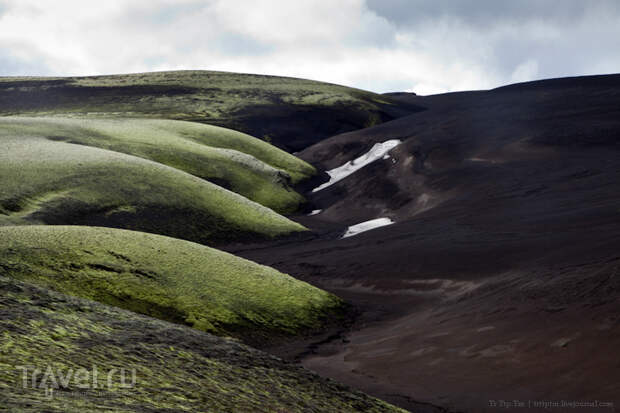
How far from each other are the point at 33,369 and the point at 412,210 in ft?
189

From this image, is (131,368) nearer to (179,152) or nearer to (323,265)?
(323,265)

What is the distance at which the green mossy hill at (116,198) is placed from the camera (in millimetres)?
54438

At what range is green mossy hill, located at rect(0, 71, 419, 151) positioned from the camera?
477 ft

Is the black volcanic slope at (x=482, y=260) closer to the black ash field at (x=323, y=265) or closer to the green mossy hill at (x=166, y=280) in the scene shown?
the black ash field at (x=323, y=265)

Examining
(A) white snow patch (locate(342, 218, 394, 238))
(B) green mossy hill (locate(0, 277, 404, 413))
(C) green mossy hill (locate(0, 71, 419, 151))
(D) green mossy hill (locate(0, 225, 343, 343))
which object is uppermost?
(C) green mossy hill (locate(0, 71, 419, 151))

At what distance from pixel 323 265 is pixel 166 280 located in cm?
1742

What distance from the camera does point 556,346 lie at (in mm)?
21938

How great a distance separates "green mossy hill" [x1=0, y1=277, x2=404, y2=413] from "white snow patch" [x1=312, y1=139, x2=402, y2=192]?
248ft

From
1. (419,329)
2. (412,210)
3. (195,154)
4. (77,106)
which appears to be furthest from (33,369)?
(77,106)

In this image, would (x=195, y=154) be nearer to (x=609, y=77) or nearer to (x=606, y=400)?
(x=606, y=400)

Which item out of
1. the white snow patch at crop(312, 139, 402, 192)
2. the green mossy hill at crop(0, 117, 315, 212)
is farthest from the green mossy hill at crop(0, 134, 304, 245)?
the white snow patch at crop(312, 139, 402, 192)

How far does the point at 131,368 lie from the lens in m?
13.8

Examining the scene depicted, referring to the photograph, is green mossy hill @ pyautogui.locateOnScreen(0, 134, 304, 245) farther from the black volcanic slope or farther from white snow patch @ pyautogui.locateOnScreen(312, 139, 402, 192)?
white snow patch @ pyautogui.locateOnScreen(312, 139, 402, 192)

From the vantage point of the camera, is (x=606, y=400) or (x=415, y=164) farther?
(x=415, y=164)
